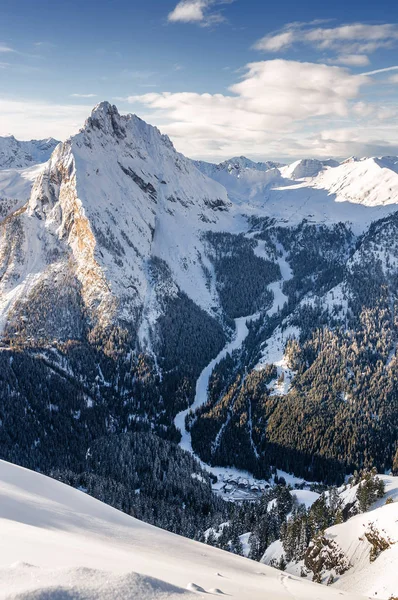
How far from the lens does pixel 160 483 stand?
488 feet

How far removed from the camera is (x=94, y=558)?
1825cm

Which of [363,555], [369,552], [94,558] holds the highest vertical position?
[94,558]

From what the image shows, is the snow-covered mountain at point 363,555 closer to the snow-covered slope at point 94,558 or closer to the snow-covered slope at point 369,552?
the snow-covered slope at point 369,552

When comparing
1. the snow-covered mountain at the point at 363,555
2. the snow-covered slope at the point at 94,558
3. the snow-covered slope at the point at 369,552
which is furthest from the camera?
the snow-covered mountain at the point at 363,555

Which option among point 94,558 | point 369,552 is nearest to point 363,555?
point 369,552

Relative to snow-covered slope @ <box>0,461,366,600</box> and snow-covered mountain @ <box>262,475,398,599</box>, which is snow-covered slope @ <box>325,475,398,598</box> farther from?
snow-covered slope @ <box>0,461,366,600</box>

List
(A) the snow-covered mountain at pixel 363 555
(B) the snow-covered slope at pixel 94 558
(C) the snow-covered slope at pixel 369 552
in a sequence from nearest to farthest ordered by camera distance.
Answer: (B) the snow-covered slope at pixel 94 558
(C) the snow-covered slope at pixel 369 552
(A) the snow-covered mountain at pixel 363 555

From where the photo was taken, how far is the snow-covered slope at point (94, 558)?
1328 cm

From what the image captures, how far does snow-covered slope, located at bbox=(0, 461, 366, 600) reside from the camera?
1328 cm

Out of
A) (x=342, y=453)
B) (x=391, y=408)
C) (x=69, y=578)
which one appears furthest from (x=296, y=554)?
(x=391, y=408)

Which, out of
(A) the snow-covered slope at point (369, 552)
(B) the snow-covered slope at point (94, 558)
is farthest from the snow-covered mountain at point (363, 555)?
(B) the snow-covered slope at point (94, 558)

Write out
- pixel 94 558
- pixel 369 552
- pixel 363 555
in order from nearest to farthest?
pixel 94 558 < pixel 369 552 < pixel 363 555

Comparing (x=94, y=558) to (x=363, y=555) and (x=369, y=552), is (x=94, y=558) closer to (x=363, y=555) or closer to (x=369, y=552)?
(x=369, y=552)

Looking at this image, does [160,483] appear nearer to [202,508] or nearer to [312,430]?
[202,508]
